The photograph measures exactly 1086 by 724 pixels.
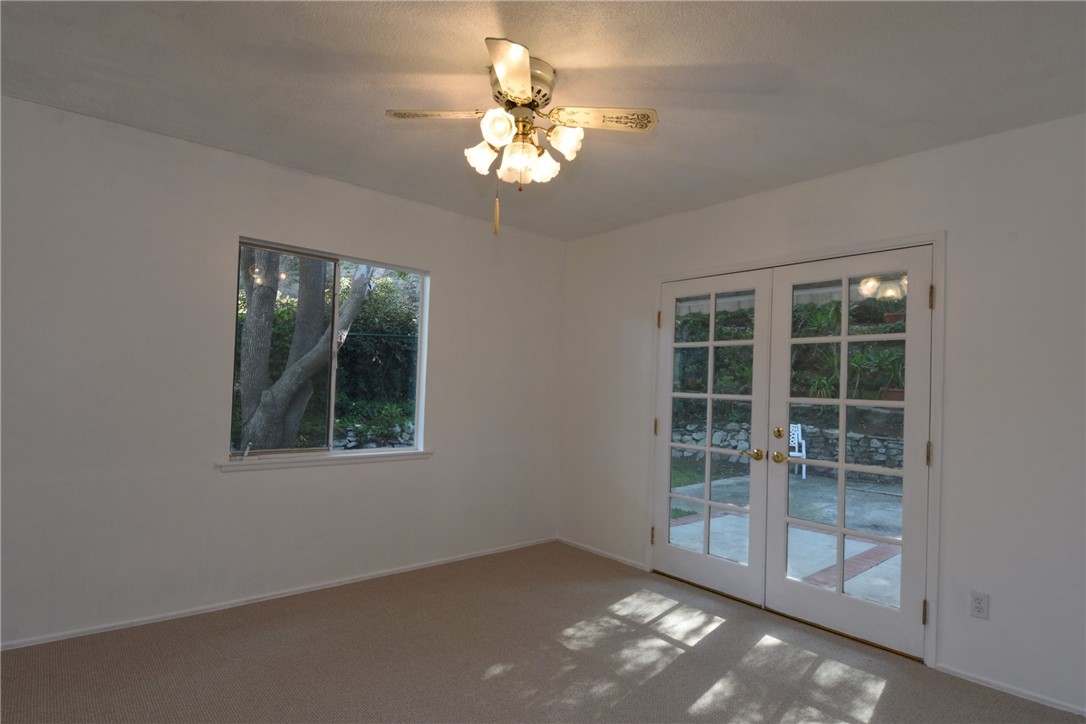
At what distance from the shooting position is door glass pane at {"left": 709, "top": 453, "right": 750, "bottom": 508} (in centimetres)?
365

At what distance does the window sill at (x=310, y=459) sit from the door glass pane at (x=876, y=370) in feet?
8.94

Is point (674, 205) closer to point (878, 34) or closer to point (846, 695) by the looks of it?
point (878, 34)

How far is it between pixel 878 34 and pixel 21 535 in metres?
4.10

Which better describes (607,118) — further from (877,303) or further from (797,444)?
(797,444)

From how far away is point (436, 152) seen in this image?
319 cm

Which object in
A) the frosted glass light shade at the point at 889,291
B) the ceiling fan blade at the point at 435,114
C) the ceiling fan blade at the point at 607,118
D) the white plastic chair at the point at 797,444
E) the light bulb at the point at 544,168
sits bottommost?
the white plastic chair at the point at 797,444

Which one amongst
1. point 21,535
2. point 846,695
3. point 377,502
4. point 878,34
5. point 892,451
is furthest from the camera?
point 377,502

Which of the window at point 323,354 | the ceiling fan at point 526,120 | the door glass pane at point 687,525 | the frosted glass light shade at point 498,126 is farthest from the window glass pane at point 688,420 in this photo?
the frosted glass light shade at point 498,126

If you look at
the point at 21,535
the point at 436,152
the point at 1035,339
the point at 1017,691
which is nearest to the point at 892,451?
the point at 1035,339

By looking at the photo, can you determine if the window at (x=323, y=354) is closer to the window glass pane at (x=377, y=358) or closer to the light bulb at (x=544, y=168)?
the window glass pane at (x=377, y=358)

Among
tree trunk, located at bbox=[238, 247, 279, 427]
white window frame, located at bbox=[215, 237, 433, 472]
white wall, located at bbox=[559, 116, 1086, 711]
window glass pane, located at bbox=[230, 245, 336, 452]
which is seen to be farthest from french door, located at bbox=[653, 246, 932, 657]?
tree trunk, located at bbox=[238, 247, 279, 427]

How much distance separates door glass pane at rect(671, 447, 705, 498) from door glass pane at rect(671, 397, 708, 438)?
8 centimetres

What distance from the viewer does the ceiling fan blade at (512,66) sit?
6.18 ft

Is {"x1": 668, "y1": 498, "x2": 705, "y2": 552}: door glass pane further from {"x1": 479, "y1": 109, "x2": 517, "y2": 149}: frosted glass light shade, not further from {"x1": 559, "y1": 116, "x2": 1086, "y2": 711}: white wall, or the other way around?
{"x1": 479, "y1": 109, "x2": 517, "y2": 149}: frosted glass light shade
